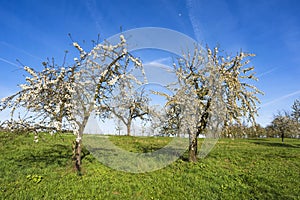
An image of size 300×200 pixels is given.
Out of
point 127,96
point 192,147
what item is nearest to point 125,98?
point 127,96

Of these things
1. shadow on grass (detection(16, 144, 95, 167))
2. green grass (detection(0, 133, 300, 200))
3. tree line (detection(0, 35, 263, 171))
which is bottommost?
green grass (detection(0, 133, 300, 200))

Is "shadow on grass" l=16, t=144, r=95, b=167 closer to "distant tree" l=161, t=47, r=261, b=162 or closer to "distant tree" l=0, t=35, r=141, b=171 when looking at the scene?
"distant tree" l=0, t=35, r=141, b=171

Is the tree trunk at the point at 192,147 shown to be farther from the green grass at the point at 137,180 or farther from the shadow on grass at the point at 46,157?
the shadow on grass at the point at 46,157

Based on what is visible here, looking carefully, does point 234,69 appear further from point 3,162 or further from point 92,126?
A: point 3,162

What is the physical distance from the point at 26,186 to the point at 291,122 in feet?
166

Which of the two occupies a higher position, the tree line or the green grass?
the tree line

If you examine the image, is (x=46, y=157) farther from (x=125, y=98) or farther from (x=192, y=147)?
(x=192, y=147)

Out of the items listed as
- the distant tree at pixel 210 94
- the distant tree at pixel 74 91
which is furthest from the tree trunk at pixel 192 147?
the distant tree at pixel 74 91

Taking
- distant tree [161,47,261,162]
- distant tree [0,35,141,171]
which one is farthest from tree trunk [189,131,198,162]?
distant tree [0,35,141,171]

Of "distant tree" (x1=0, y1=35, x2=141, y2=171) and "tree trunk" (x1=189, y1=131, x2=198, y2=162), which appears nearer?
"distant tree" (x1=0, y1=35, x2=141, y2=171)

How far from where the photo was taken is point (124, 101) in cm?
1021

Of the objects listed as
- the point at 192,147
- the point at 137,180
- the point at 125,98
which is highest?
the point at 125,98

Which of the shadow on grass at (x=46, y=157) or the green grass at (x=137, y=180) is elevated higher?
the shadow on grass at (x=46, y=157)

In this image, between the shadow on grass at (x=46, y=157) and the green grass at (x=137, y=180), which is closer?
the green grass at (x=137, y=180)
